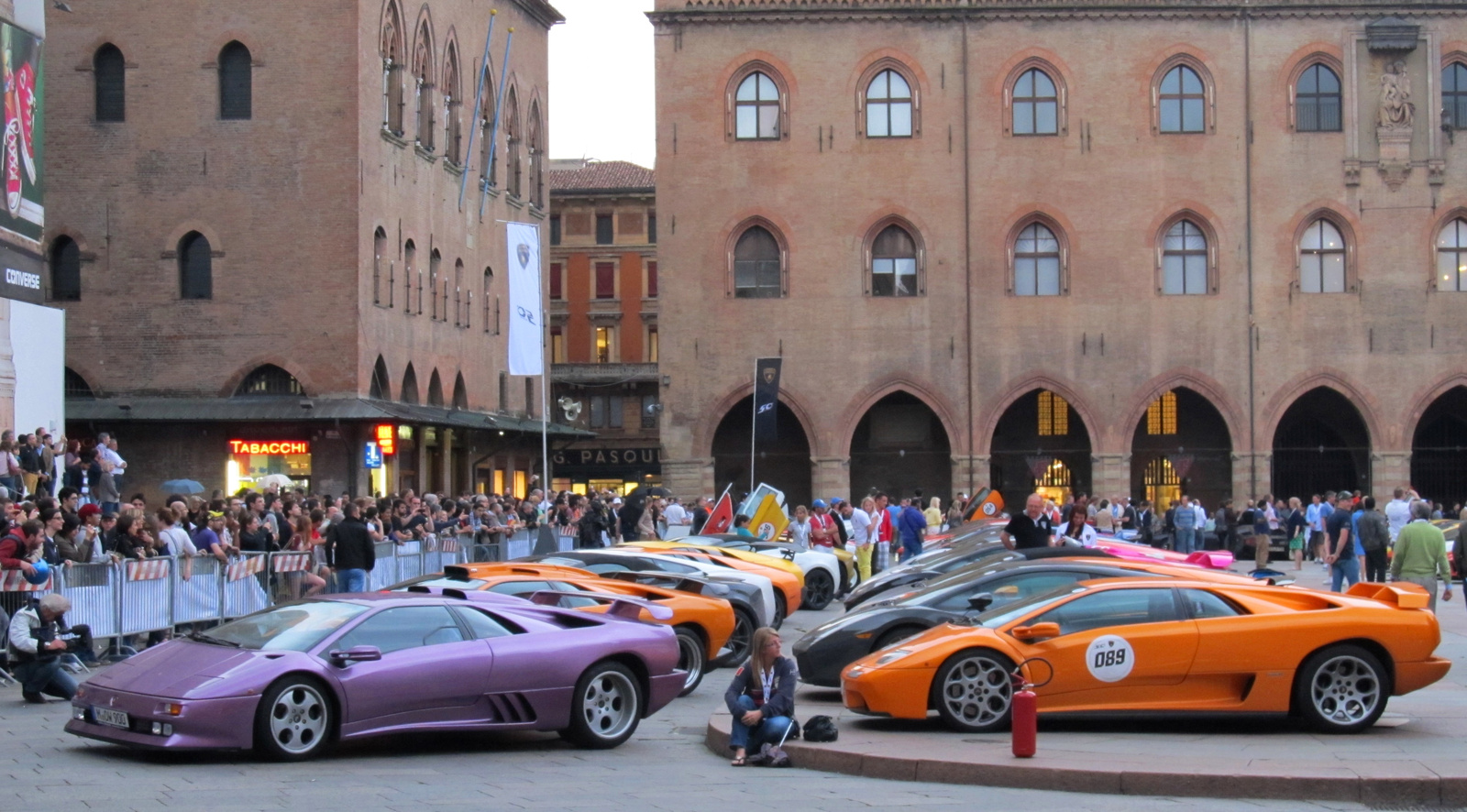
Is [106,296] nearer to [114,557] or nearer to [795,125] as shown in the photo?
[795,125]

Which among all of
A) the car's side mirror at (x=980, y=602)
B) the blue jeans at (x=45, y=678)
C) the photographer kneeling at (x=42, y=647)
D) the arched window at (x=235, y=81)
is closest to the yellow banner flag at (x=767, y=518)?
the arched window at (x=235, y=81)

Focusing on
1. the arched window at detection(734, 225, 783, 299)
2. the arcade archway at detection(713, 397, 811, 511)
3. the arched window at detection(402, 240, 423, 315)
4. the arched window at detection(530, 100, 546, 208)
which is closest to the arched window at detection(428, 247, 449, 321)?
the arched window at detection(402, 240, 423, 315)

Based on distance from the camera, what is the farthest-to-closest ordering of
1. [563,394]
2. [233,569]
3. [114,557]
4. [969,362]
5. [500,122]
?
[563,394], [500,122], [969,362], [233,569], [114,557]

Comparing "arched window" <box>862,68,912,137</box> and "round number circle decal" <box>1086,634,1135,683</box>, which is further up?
"arched window" <box>862,68,912,137</box>

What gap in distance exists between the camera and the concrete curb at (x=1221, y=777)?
11.3 metres

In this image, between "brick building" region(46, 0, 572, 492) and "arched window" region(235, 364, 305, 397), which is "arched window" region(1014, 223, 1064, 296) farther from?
"arched window" region(235, 364, 305, 397)

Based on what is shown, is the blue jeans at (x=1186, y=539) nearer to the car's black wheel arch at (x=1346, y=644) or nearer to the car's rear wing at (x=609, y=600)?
the car's rear wing at (x=609, y=600)

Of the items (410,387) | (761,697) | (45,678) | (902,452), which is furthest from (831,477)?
(761,697)

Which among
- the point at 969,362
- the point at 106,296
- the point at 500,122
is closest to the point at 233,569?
the point at 106,296

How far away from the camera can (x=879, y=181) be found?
47875 millimetres

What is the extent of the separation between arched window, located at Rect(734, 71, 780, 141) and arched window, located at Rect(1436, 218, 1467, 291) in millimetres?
16919

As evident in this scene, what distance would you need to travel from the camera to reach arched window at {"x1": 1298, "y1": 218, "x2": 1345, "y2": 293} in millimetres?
47750

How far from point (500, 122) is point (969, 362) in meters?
15.0

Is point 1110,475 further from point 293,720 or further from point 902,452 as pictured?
point 293,720
